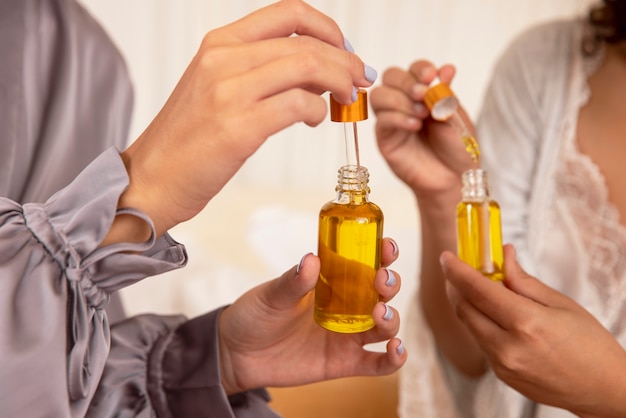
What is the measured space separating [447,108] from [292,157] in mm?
1200

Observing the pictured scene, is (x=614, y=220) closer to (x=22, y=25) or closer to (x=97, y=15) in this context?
(x=22, y=25)

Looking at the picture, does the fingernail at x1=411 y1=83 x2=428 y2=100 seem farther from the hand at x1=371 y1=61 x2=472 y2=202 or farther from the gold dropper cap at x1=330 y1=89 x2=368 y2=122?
the gold dropper cap at x1=330 y1=89 x2=368 y2=122

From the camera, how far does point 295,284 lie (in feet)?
1.80

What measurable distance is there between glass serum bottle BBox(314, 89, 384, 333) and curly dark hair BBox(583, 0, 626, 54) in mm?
643

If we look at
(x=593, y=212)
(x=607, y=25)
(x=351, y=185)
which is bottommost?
(x=593, y=212)

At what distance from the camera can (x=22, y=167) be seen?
70 centimetres

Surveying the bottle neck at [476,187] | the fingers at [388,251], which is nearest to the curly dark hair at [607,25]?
the bottle neck at [476,187]

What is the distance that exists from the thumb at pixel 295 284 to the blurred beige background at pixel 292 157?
0.40 meters

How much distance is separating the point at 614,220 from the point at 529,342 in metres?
0.38

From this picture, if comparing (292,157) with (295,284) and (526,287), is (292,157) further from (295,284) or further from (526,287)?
(295,284)

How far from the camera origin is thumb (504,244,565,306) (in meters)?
0.68

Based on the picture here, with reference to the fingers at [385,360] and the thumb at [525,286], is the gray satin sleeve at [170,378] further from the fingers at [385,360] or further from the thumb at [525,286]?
the thumb at [525,286]

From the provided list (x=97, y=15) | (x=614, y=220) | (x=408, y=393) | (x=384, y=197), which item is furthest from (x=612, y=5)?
(x=97, y=15)

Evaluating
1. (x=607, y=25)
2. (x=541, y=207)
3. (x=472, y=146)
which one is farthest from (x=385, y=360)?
(x=607, y=25)
